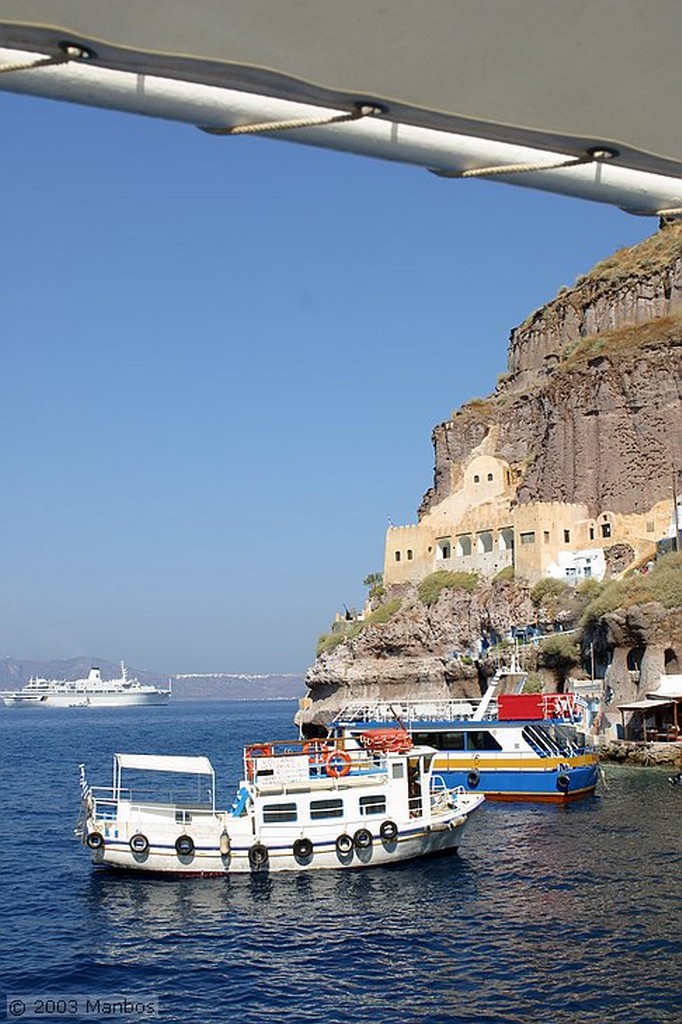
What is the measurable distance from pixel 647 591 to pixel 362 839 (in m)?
36.4

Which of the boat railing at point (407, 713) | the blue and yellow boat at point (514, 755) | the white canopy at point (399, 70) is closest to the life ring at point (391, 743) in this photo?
the blue and yellow boat at point (514, 755)

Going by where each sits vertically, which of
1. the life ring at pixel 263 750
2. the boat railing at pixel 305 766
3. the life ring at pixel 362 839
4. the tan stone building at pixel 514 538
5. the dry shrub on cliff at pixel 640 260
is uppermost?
the dry shrub on cliff at pixel 640 260

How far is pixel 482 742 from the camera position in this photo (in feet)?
161

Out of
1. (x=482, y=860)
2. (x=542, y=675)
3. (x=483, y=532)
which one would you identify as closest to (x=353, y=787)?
(x=482, y=860)

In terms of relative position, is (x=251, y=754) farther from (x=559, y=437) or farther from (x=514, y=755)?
(x=559, y=437)

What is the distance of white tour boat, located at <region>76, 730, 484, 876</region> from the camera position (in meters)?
33.1

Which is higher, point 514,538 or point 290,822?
point 514,538

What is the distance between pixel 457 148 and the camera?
185 inches

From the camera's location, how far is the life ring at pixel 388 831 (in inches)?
1339

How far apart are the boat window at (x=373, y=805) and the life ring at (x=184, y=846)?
571 cm

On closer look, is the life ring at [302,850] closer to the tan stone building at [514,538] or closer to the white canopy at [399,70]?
the white canopy at [399,70]

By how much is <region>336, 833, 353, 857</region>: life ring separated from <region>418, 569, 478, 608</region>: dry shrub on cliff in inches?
2280

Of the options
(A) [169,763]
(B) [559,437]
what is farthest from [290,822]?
(B) [559,437]

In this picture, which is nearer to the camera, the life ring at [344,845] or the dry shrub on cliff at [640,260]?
the life ring at [344,845]
